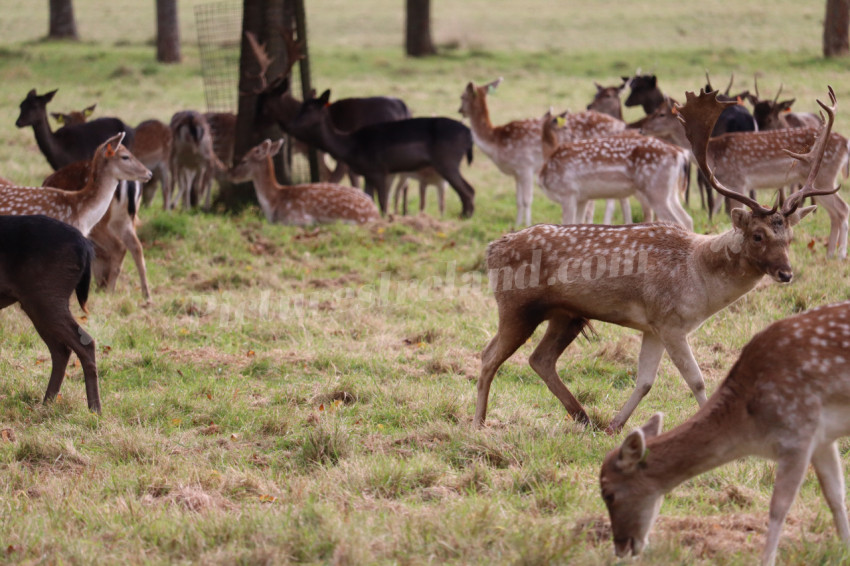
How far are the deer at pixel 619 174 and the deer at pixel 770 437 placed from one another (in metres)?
5.25

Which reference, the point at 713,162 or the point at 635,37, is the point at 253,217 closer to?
the point at 713,162

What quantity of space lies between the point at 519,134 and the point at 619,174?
2.46 metres

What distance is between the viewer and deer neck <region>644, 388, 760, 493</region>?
3.78 meters

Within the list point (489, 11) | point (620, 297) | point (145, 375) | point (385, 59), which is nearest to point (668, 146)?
point (620, 297)

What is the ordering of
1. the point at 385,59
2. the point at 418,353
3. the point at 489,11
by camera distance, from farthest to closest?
1. the point at 489,11
2. the point at 385,59
3. the point at 418,353

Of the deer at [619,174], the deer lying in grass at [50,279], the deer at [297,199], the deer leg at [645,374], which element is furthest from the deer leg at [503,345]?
the deer at [297,199]

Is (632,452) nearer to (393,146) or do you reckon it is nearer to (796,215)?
(796,215)

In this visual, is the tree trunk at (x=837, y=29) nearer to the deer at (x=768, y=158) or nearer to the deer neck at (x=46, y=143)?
the deer at (x=768, y=158)

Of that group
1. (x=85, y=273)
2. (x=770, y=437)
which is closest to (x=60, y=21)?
(x=85, y=273)

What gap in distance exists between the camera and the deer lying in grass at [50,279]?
5652 millimetres

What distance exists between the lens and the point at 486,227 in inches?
410

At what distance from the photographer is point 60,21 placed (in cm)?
2652

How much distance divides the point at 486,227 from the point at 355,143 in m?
2.11

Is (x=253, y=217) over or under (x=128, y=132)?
under
